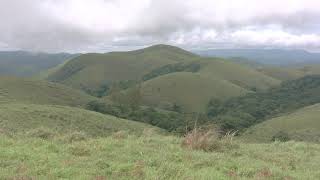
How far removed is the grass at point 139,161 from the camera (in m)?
10.4

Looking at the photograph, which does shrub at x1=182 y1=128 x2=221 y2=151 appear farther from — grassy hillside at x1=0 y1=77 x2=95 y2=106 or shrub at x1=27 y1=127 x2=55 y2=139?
grassy hillside at x1=0 y1=77 x2=95 y2=106

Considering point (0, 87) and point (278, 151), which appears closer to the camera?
point (278, 151)

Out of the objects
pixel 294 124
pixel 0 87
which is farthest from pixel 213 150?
pixel 0 87

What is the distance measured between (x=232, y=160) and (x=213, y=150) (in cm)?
159

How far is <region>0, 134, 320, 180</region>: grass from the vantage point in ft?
34.3

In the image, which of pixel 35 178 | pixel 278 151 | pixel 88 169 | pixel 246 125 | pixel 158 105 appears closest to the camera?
pixel 35 178

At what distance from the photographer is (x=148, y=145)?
1464 cm

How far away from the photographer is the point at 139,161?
38.9 ft

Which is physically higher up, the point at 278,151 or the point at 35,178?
the point at 35,178

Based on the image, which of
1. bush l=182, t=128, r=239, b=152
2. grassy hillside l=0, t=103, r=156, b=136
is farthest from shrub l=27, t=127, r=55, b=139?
grassy hillside l=0, t=103, r=156, b=136

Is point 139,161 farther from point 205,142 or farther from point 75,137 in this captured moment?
point 75,137

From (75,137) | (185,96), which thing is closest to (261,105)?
(185,96)

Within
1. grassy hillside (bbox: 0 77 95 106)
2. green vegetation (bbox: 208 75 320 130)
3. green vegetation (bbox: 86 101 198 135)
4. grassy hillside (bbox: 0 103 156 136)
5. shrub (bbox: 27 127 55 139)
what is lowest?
green vegetation (bbox: 208 75 320 130)

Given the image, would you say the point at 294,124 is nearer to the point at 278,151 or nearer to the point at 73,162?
the point at 278,151
